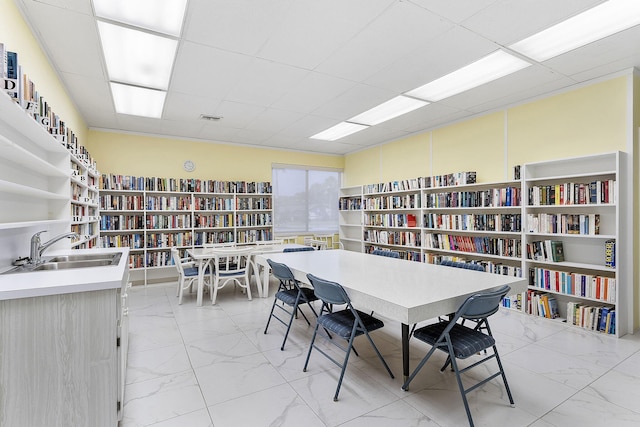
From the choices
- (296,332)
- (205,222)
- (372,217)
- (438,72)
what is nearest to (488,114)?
(438,72)

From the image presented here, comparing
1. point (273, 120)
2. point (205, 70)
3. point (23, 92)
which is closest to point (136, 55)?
point (205, 70)

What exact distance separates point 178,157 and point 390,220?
14.4 ft

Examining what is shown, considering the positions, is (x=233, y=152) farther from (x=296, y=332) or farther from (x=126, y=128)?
(x=296, y=332)

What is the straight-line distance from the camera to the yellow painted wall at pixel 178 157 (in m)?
5.44

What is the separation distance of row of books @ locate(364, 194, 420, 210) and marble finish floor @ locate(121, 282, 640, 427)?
8.45 ft

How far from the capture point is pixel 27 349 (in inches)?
59.3

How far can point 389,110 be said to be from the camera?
4699 mm

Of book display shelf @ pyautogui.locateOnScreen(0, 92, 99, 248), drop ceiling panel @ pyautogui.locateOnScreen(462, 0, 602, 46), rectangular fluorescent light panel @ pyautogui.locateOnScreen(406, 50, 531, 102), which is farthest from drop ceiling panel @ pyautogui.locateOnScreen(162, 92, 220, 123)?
drop ceiling panel @ pyautogui.locateOnScreen(462, 0, 602, 46)

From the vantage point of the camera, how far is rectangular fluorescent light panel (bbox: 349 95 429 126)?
169 inches

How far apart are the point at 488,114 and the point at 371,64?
248 centimetres

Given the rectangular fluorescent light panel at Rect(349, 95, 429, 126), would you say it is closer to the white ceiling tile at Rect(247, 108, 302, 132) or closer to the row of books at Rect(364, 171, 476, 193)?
the white ceiling tile at Rect(247, 108, 302, 132)

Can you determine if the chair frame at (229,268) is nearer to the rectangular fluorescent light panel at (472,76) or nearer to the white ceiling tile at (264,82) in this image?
the white ceiling tile at (264,82)

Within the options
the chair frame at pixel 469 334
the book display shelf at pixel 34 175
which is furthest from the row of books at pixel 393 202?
the book display shelf at pixel 34 175

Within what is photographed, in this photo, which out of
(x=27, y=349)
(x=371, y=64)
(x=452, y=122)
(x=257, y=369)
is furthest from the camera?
(x=452, y=122)
